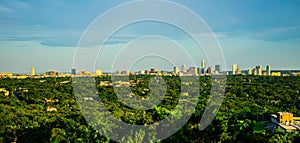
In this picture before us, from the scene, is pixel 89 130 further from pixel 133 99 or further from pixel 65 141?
pixel 133 99

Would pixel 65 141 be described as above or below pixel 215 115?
below

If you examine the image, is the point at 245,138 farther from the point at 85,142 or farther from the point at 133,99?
the point at 133,99

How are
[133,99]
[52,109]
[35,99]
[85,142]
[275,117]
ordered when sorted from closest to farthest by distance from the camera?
[85,142] → [275,117] → [133,99] → [52,109] → [35,99]

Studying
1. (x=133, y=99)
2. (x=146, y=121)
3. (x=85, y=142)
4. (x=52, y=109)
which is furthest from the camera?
(x=52, y=109)

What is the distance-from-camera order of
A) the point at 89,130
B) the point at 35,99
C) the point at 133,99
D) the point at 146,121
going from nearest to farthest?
the point at 89,130 < the point at 146,121 < the point at 133,99 < the point at 35,99

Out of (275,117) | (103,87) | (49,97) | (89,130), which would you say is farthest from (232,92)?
(89,130)

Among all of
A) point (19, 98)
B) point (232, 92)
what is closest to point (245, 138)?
point (232, 92)

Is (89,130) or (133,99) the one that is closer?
(89,130)

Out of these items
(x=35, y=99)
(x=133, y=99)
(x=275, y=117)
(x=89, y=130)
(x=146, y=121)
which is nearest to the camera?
(x=89, y=130)

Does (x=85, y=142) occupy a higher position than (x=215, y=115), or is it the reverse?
(x=215, y=115)
